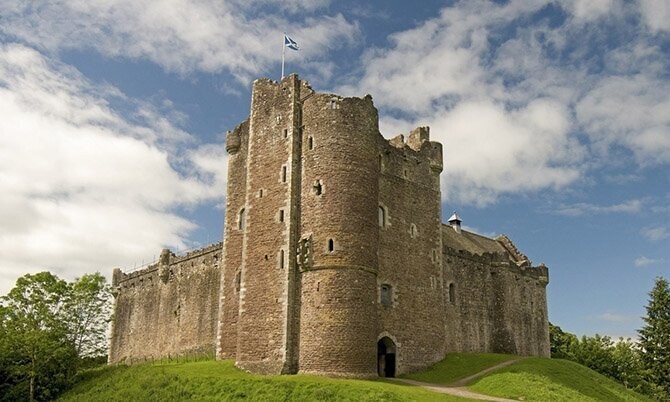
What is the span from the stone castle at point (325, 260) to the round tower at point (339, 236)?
65mm

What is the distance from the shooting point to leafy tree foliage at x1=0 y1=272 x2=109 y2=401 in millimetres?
42344

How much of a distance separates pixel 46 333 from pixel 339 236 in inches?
793

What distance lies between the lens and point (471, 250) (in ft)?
195

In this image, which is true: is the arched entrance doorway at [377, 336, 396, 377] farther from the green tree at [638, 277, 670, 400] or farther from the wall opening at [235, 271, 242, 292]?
the green tree at [638, 277, 670, 400]

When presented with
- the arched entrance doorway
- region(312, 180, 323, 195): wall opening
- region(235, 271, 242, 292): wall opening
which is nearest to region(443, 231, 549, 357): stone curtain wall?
the arched entrance doorway

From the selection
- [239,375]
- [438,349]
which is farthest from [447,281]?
[239,375]

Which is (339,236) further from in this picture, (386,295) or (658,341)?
(658,341)

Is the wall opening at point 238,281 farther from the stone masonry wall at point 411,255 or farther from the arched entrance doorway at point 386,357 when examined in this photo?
the arched entrance doorway at point 386,357

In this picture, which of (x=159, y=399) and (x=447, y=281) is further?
(x=447, y=281)

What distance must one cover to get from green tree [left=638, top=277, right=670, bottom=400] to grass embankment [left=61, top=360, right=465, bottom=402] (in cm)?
2932

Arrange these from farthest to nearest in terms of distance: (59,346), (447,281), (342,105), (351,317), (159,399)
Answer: (447,281) → (59,346) → (342,105) → (351,317) → (159,399)

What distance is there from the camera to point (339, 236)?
38281 millimetres

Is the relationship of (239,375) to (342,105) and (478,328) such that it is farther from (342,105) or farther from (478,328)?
(478,328)

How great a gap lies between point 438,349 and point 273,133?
1750 centimetres
